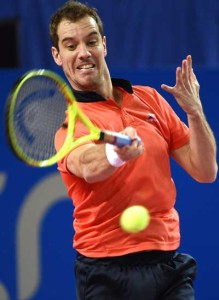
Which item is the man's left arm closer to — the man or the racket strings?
the man

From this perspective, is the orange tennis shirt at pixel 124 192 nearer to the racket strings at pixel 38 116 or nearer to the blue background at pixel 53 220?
the racket strings at pixel 38 116

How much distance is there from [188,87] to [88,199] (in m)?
0.53

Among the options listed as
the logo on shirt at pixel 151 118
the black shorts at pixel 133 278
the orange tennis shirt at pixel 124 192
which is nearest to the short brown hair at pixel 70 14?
the orange tennis shirt at pixel 124 192

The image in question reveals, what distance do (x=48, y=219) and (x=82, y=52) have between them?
4.55 ft

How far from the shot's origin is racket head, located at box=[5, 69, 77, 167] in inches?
85.4

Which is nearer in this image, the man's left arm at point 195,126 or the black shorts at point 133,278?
the black shorts at point 133,278

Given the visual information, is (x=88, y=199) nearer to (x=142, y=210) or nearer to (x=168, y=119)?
(x=142, y=210)

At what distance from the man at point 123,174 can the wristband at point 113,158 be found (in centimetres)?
3

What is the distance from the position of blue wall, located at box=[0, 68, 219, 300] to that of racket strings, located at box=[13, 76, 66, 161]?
119 centimetres

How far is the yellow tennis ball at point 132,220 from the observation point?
228 cm

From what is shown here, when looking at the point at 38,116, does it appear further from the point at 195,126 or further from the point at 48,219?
the point at 48,219

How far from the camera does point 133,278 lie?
2330 millimetres

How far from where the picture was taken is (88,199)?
7.80ft

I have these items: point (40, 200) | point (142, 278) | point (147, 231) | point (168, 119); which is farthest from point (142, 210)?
point (40, 200)
